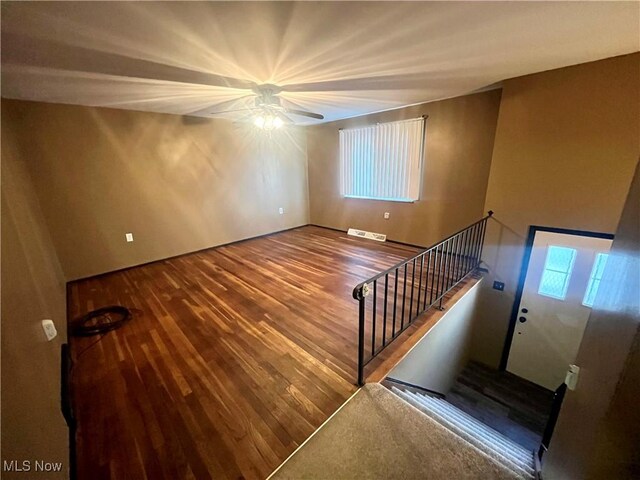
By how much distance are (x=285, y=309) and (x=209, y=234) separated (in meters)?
2.83

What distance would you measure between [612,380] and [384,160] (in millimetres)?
4372

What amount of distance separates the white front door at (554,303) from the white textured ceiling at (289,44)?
1.88 meters

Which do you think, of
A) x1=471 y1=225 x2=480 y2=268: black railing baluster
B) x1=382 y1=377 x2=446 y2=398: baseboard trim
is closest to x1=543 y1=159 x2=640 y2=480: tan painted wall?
x1=382 y1=377 x2=446 y2=398: baseboard trim

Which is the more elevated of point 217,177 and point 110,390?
point 217,177

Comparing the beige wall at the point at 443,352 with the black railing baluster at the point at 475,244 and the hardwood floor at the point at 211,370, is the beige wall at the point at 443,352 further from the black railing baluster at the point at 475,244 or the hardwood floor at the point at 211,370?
the hardwood floor at the point at 211,370

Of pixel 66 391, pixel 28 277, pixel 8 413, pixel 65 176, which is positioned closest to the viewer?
pixel 8 413

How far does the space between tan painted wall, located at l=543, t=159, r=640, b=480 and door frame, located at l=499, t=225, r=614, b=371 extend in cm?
217

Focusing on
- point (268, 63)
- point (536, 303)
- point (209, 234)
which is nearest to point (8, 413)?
point (268, 63)

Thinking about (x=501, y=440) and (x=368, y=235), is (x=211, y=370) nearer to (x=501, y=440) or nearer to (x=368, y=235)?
(x=501, y=440)

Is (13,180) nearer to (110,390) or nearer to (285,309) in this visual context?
(110,390)

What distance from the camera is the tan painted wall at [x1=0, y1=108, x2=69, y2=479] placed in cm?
106

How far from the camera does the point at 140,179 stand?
12.8 feet

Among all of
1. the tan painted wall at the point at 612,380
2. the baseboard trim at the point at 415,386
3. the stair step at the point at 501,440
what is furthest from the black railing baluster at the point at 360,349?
the stair step at the point at 501,440

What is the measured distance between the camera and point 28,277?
1869 millimetres
